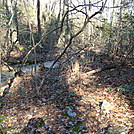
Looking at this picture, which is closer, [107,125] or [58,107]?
[107,125]

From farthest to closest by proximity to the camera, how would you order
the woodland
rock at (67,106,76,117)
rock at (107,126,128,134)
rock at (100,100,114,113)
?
1. rock at (100,100,114,113)
2. rock at (67,106,76,117)
3. the woodland
4. rock at (107,126,128,134)

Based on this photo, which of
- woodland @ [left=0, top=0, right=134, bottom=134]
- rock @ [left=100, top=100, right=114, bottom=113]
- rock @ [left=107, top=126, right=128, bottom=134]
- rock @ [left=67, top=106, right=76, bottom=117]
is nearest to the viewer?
rock @ [left=107, top=126, right=128, bottom=134]

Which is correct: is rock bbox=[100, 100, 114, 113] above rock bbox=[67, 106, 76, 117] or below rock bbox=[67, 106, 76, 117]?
above

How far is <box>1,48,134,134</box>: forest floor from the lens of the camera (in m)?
3.92

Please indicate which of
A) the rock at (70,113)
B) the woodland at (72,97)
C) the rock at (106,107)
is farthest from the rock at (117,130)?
the rock at (70,113)

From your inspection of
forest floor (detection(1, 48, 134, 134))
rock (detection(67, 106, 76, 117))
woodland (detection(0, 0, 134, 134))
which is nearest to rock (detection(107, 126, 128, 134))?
woodland (detection(0, 0, 134, 134))

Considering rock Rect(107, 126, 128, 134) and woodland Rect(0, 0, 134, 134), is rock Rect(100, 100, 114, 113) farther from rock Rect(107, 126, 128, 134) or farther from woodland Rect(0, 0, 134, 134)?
rock Rect(107, 126, 128, 134)

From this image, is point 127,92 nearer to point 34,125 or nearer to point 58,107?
point 58,107

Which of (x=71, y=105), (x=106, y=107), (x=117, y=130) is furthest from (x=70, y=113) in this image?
(x=117, y=130)

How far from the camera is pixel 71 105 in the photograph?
4.97 metres

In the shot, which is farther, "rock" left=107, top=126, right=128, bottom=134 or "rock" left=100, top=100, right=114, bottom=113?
"rock" left=100, top=100, right=114, bottom=113

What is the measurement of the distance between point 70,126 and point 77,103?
1.23 meters

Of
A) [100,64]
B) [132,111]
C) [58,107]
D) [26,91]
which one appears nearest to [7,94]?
[26,91]

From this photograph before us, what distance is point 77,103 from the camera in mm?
5094
